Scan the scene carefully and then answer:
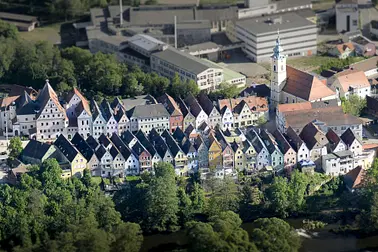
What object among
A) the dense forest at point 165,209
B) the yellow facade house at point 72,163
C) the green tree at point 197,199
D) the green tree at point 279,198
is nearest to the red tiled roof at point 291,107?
the dense forest at point 165,209

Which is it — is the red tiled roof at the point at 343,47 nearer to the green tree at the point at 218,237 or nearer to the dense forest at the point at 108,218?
the dense forest at the point at 108,218

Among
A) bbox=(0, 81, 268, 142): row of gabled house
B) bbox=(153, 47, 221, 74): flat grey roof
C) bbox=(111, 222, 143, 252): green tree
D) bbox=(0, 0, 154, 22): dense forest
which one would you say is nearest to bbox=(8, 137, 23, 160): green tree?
bbox=(0, 81, 268, 142): row of gabled house

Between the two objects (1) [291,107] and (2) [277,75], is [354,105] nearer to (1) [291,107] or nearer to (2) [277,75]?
A: (1) [291,107]

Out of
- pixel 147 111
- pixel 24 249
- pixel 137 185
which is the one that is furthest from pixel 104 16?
pixel 24 249

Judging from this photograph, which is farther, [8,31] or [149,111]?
[8,31]

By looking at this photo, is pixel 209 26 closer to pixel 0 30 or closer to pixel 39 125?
pixel 0 30

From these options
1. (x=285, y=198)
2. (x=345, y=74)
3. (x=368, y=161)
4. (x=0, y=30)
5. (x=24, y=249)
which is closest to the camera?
(x=24, y=249)

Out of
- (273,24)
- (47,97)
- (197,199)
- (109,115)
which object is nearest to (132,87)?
(109,115)
